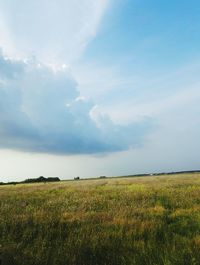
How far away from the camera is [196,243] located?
666cm

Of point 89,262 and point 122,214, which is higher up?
point 122,214

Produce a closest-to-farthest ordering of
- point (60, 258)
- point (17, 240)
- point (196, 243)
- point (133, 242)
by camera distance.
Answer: point (60, 258) → point (196, 243) → point (133, 242) → point (17, 240)

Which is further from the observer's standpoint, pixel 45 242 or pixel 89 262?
pixel 45 242

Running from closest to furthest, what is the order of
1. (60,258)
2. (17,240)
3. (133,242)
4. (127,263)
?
(127,263) → (60,258) → (133,242) → (17,240)

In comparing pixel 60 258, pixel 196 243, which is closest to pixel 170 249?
pixel 196 243

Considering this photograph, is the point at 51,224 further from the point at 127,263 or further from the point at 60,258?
the point at 127,263

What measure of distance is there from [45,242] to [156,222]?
12.4 ft

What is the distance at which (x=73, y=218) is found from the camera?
33.2 ft

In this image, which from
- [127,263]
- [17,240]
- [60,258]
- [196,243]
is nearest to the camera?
[127,263]

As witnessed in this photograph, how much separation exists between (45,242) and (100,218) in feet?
10.4

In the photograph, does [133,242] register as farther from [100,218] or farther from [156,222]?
[100,218]

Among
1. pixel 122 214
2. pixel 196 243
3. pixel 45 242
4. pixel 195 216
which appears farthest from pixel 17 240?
pixel 195 216

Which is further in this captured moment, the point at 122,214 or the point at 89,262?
the point at 122,214

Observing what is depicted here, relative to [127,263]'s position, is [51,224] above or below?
above
